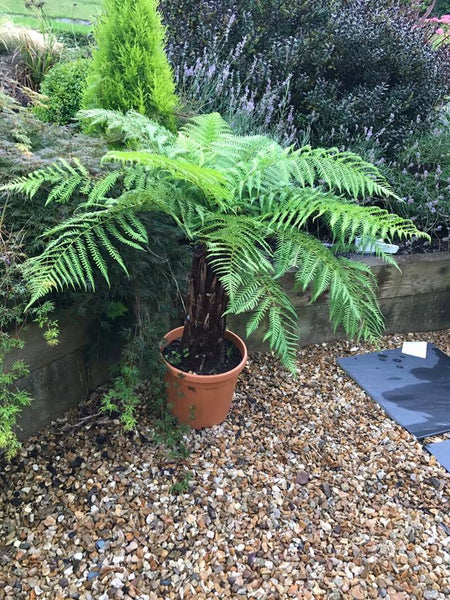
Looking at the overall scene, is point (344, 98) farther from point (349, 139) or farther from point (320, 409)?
→ point (320, 409)

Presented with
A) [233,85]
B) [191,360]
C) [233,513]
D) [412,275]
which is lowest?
[233,513]

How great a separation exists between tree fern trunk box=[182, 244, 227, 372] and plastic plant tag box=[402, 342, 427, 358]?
1497 millimetres

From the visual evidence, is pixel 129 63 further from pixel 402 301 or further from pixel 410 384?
pixel 410 384

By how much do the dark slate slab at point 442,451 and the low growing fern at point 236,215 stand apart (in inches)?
36.6

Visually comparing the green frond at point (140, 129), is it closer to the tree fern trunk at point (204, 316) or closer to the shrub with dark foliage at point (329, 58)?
the tree fern trunk at point (204, 316)

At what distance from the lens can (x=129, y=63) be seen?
8.55 feet

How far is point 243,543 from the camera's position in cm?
195

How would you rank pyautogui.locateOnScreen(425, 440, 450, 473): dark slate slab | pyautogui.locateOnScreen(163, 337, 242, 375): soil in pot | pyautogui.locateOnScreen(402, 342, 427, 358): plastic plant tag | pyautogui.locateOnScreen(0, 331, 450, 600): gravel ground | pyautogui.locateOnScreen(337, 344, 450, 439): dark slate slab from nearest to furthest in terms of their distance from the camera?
pyautogui.locateOnScreen(0, 331, 450, 600): gravel ground, pyautogui.locateOnScreen(163, 337, 242, 375): soil in pot, pyautogui.locateOnScreen(425, 440, 450, 473): dark slate slab, pyautogui.locateOnScreen(337, 344, 450, 439): dark slate slab, pyautogui.locateOnScreen(402, 342, 427, 358): plastic plant tag

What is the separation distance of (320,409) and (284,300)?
3.41ft

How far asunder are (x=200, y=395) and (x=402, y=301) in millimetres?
1699

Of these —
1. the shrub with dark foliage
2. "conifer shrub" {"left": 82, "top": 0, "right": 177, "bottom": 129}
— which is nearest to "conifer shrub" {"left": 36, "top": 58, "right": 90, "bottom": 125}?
"conifer shrub" {"left": 82, "top": 0, "right": 177, "bottom": 129}

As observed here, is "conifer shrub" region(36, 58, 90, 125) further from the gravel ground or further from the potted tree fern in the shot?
the gravel ground

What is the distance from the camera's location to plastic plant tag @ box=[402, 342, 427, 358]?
322cm

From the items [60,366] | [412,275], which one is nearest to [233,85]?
[412,275]
